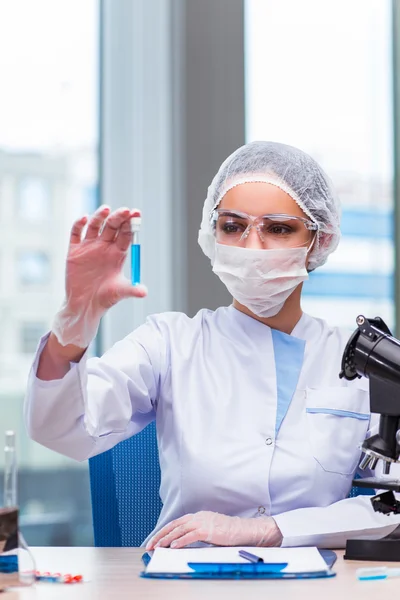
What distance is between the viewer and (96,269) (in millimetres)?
1146

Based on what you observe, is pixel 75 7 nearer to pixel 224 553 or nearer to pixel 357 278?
pixel 357 278

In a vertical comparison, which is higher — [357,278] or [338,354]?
[357,278]

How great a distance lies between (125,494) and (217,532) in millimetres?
330

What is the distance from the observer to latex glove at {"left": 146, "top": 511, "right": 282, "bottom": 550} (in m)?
1.27

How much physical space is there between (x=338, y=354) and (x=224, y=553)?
0.60 metres

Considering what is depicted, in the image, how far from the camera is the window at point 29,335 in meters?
2.60

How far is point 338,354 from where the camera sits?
1.65m

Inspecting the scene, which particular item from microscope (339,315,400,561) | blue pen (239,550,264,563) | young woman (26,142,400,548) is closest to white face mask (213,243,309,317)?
young woman (26,142,400,548)

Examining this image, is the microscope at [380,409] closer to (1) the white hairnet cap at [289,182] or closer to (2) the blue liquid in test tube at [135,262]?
(2) the blue liquid in test tube at [135,262]

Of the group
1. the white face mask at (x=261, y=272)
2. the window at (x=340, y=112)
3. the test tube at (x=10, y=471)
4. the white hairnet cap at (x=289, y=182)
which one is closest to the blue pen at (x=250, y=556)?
the test tube at (x=10, y=471)

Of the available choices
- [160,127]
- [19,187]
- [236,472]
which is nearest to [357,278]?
[160,127]

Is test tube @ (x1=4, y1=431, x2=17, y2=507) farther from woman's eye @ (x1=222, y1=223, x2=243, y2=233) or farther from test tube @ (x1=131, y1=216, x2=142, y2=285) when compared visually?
woman's eye @ (x1=222, y1=223, x2=243, y2=233)

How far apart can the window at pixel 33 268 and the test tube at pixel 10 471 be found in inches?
65.0

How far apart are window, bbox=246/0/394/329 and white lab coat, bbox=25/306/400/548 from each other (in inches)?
52.3
